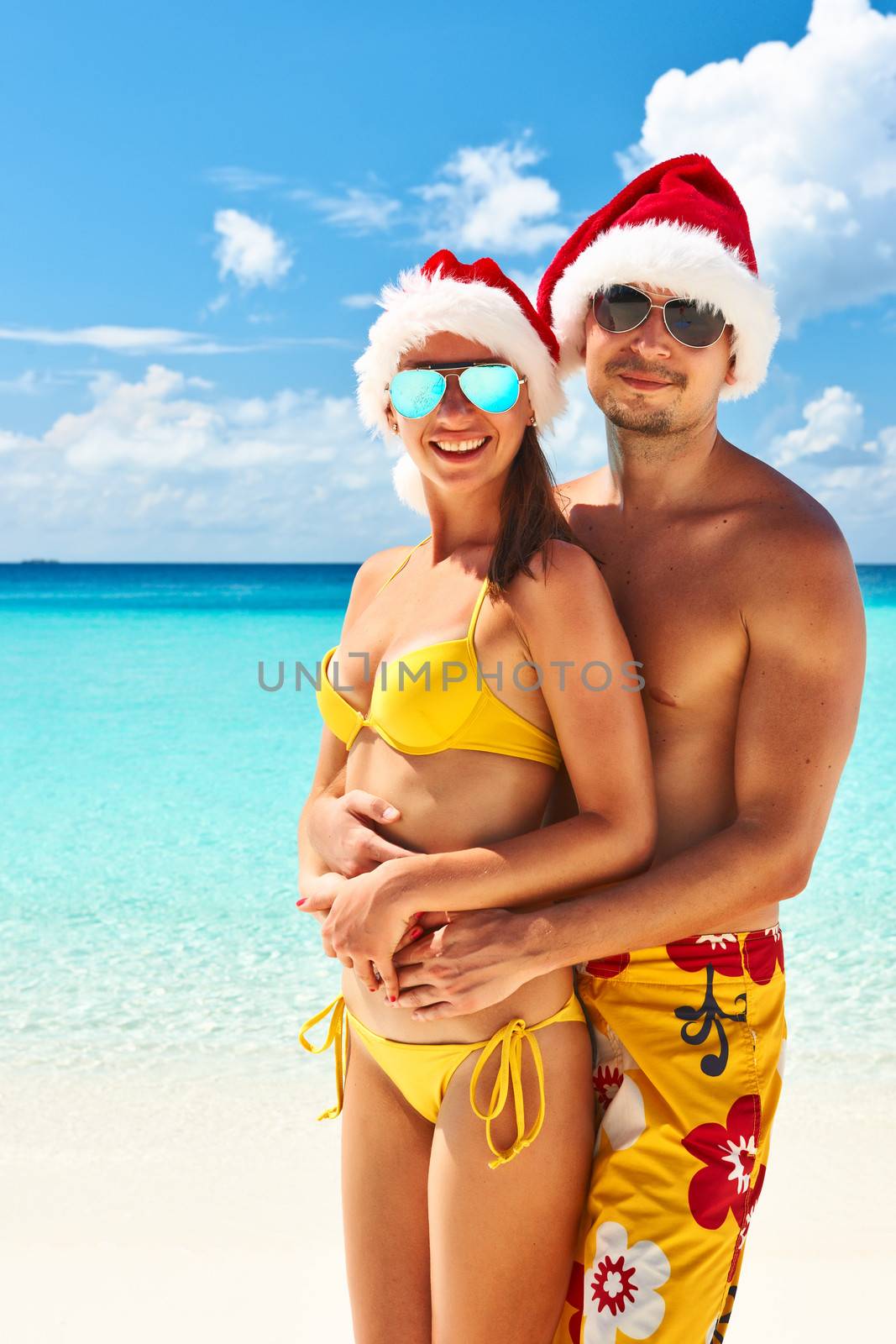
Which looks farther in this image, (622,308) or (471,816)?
(622,308)

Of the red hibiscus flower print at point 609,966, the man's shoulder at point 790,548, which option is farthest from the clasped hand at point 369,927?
the man's shoulder at point 790,548

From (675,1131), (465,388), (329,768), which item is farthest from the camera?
(329,768)

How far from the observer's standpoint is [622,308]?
2.43m

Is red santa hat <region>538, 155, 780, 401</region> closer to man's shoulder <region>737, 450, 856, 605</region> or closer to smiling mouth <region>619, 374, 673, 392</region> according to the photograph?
smiling mouth <region>619, 374, 673, 392</region>

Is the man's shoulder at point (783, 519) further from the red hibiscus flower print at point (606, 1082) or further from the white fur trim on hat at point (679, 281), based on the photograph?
the red hibiscus flower print at point (606, 1082)

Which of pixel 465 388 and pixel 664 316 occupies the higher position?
pixel 664 316

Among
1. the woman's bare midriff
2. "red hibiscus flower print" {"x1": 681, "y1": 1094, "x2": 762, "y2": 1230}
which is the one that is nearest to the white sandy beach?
"red hibiscus flower print" {"x1": 681, "y1": 1094, "x2": 762, "y2": 1230}

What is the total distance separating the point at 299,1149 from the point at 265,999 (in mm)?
1445

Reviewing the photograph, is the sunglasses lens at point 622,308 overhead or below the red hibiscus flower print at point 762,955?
overhead

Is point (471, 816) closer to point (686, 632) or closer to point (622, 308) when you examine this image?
point (686, 632)

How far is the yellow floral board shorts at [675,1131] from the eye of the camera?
6.74 feet

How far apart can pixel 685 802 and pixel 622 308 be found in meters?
1.06

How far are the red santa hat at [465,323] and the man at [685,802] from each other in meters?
0.14

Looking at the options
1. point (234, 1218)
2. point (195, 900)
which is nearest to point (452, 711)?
point (234, 1218)
